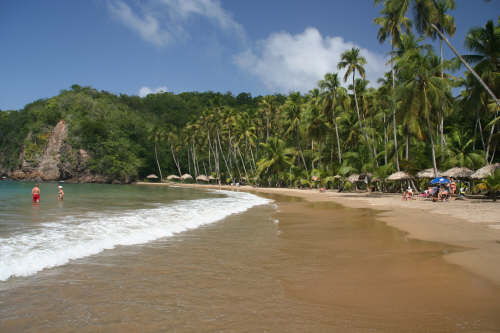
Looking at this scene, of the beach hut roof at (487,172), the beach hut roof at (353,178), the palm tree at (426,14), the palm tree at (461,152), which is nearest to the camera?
the palm tree at (426,14)

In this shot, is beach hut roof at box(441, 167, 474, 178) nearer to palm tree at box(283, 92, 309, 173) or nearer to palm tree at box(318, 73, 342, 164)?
palm tree at box(318, 73, 342, 164)

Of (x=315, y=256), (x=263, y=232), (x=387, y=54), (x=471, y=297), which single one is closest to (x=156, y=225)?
(x=263, y=232)

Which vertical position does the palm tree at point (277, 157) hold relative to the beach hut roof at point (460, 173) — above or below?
above

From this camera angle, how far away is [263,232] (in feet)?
30.7

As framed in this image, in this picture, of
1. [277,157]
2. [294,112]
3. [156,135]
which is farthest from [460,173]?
[156,135]

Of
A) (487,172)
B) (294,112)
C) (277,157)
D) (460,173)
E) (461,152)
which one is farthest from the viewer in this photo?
(277,157)

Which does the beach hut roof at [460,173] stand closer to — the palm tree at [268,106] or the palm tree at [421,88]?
the palm tree at [421,88]

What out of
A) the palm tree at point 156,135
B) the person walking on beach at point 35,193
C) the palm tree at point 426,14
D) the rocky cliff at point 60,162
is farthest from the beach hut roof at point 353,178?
the rocky cliff at point 60,162

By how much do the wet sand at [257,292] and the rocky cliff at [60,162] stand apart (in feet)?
232

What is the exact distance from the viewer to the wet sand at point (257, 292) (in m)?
3.36

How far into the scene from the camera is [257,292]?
14.1 feet

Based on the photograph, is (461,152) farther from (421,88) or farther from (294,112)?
(294,112)

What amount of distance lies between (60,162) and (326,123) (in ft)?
188

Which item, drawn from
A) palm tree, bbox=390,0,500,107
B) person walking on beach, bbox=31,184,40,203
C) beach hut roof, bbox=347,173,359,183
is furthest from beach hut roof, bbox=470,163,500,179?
person walking on beach, bbox=31,184,40,203
